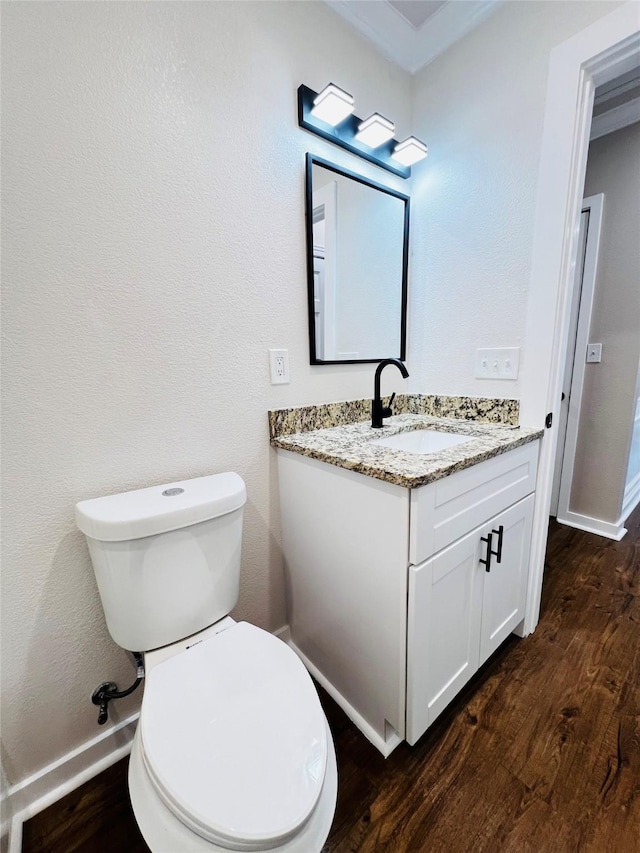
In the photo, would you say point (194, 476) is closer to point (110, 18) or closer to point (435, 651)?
point (435, 651)

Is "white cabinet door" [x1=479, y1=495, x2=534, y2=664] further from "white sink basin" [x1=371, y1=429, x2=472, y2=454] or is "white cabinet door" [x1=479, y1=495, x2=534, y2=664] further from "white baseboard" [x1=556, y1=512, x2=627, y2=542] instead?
"white baseboard" [x1=556, y1=512, x2=627, y2=542]

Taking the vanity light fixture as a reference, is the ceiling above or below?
above

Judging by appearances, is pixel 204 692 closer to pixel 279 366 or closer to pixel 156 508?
pixel 156 508

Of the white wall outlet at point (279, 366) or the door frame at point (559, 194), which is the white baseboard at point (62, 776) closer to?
the white wall outlet at point (279, 366)

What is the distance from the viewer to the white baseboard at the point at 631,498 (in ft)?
7.31

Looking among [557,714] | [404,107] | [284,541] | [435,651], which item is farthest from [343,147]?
[557,714]

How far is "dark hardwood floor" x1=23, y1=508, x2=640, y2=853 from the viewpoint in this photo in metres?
0.84

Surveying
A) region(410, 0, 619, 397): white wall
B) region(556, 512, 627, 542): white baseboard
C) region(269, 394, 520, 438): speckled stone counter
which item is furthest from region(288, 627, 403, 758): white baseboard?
region(556, 512, 627, 542): white baseboard

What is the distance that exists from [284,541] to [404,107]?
1854 millimetres

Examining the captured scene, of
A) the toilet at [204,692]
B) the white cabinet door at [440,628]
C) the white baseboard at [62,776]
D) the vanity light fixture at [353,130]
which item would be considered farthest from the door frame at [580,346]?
the white baseboard at [62,776]

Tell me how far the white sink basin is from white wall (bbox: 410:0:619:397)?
0.25m

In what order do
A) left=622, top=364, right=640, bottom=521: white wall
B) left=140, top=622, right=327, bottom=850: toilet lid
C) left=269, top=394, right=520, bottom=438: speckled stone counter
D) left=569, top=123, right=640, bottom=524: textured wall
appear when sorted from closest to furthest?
left=140, top=622, right=327, bottom=850: toilet lid < left=269, top=394, right=520, bottom=438: speckled stone counter < left=569, top=123, right=640, bottom=524: textured wall < left=622, top=364, right=640, bottom=521: white wall

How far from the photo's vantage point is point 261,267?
114cm

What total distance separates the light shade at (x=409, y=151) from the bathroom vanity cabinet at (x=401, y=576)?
48.3 inches
